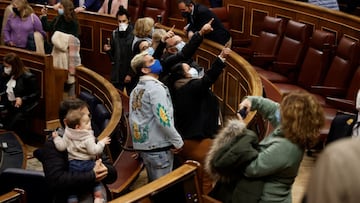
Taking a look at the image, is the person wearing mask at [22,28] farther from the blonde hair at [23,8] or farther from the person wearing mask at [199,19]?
the person wearing mask at [199,19]

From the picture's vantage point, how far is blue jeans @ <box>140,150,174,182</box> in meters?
3.31

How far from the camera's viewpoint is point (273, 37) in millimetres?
5898

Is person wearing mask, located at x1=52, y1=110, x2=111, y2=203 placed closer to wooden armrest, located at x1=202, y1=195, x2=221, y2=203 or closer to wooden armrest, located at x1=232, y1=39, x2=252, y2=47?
wooden armrest, located at x1=202, y1=195, x2=221, y2=203

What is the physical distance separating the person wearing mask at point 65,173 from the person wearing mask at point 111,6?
4.42 metres

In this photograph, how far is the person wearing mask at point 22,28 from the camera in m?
6.53

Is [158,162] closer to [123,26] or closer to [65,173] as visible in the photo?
[65,173]

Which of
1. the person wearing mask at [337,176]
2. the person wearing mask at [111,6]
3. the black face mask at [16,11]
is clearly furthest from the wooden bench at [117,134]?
the person wearing mask at [337,176]

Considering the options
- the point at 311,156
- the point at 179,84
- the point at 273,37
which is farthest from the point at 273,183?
the point at 273,37

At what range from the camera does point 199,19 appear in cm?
508

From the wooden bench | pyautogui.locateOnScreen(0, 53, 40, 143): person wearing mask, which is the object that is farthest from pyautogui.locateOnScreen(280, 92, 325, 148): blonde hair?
pyautogui.locateOnScreen(0, 53, 40, 143): person wearing mask

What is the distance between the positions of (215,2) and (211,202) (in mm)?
4623

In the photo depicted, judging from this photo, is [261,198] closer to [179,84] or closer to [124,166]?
[179,84]

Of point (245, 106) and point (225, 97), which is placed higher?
point (245, 106)

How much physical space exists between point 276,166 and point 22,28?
16.1 feet
